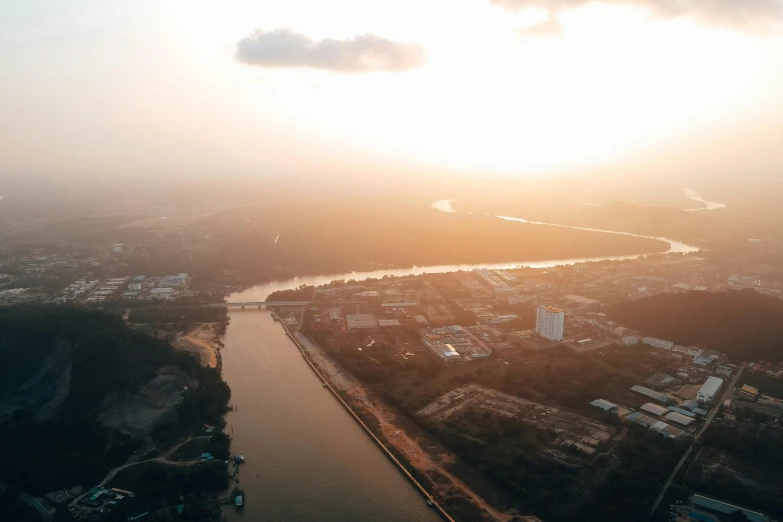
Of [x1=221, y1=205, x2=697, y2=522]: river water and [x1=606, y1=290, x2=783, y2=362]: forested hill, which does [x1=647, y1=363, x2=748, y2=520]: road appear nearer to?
[x1=606, y1=290, x2=783, y2=362]: forested hill

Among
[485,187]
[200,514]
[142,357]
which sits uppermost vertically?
[485,187]

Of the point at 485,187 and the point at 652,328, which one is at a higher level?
the point at 485,187

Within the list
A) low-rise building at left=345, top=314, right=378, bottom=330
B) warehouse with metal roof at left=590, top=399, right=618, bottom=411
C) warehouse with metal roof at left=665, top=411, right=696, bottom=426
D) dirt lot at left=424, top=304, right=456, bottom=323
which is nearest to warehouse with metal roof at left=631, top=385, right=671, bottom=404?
warehouse with metal roof at left=665, top=411, right=696, bottom=426

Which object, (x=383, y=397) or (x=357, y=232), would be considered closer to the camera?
(x=383, y=397)

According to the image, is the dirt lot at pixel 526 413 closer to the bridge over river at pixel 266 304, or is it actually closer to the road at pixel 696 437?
the road at pixel 696 437

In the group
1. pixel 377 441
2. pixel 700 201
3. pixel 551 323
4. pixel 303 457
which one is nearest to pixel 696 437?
pixel 551 323

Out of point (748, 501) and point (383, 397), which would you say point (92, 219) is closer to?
point (383, 397)

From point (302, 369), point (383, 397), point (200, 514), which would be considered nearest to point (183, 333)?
point (302, 369)
